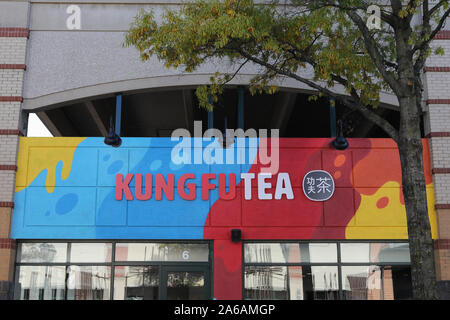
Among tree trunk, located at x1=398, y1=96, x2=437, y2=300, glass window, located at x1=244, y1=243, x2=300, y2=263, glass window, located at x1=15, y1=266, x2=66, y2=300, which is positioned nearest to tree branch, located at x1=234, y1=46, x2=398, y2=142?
tree trunk, located at x1=398, y1=96, x2=437, y2=300

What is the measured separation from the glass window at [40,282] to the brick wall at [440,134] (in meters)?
9.23

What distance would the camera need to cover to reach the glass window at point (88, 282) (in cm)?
1291

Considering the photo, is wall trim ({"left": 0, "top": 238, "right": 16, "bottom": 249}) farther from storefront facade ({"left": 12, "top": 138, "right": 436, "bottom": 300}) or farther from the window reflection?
the window reflection

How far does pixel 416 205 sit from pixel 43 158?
9.22 metres

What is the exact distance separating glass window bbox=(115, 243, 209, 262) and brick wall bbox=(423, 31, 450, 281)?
5.79 metres

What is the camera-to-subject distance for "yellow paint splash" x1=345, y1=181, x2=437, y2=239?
13141mm

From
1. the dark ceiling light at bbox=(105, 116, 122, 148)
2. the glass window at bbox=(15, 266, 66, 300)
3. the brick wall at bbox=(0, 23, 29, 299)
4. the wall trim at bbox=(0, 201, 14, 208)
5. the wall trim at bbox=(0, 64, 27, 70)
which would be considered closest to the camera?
the brick wall at bbox=(0, 23, 29, 299)

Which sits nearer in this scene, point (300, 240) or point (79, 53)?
point (300, 240)

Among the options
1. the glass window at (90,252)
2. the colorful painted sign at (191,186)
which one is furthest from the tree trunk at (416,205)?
the glass window at (90,252)

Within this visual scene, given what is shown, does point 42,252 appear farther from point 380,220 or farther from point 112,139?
point 380,220
